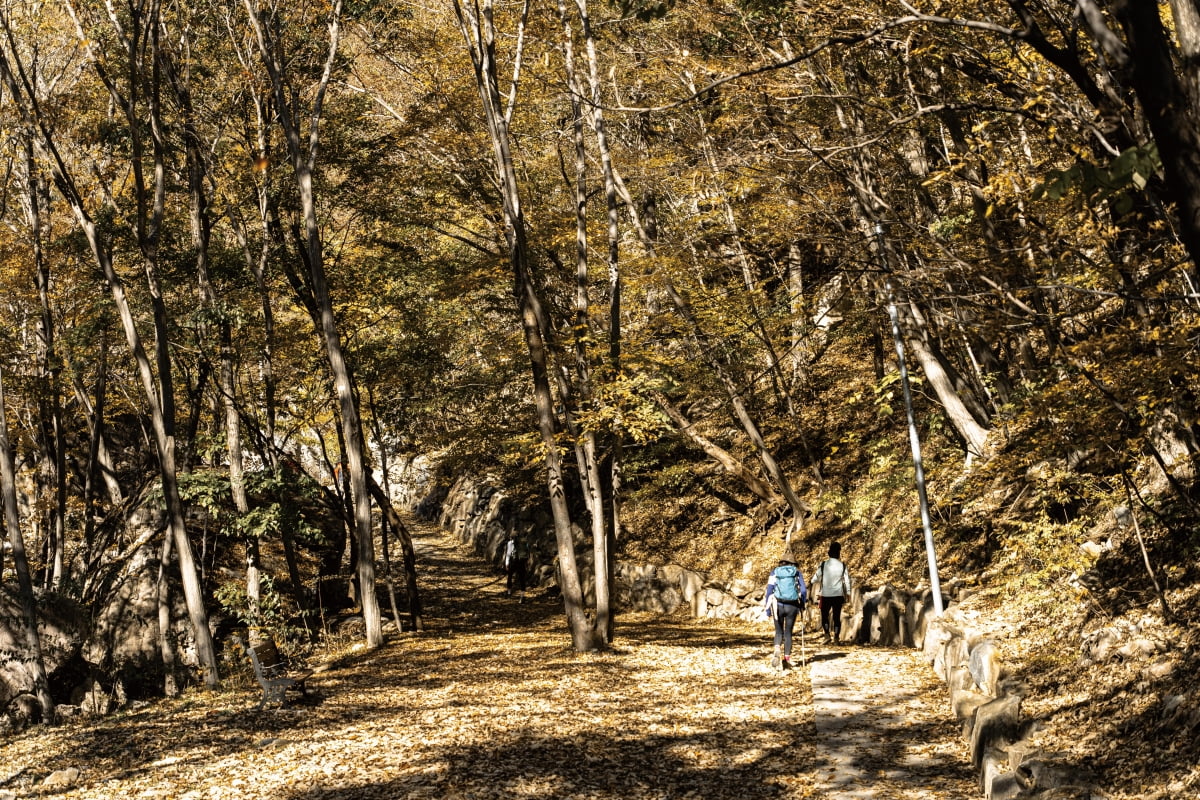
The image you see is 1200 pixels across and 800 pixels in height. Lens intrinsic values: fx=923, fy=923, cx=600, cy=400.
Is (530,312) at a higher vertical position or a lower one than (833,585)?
higher

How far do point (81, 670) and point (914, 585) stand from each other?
1482 cm

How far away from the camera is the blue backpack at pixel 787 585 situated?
1170cm

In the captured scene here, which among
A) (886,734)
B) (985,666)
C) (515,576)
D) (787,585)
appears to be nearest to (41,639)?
(515,576)

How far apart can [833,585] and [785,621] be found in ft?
4.81

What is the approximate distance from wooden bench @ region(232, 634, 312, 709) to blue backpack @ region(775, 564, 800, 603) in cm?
603

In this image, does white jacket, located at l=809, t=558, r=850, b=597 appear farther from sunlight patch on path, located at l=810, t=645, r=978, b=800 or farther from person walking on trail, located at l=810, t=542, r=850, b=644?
sunlight patch on path, located at l=810, t=645, r=978, b=800

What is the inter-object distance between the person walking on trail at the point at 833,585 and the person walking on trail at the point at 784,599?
1116 mm

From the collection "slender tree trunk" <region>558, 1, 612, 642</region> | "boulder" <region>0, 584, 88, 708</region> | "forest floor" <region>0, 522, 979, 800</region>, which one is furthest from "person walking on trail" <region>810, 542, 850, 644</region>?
"boulder" <region>0, 584, 88, 708</region>

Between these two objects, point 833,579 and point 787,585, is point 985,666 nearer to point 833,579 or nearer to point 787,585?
point 787,585

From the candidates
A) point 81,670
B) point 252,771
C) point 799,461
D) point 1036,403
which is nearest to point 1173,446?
point 1036,403

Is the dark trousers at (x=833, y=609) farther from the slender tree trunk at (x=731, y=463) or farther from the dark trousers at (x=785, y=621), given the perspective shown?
the slender tree trunk at (x=731, y=463)

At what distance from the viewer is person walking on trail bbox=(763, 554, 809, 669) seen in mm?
11719

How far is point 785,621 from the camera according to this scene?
473 inches

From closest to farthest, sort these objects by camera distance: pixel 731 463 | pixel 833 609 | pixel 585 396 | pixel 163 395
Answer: pixel 833 609, pixel 585 396, pixel 163 395, pixel 731 463
